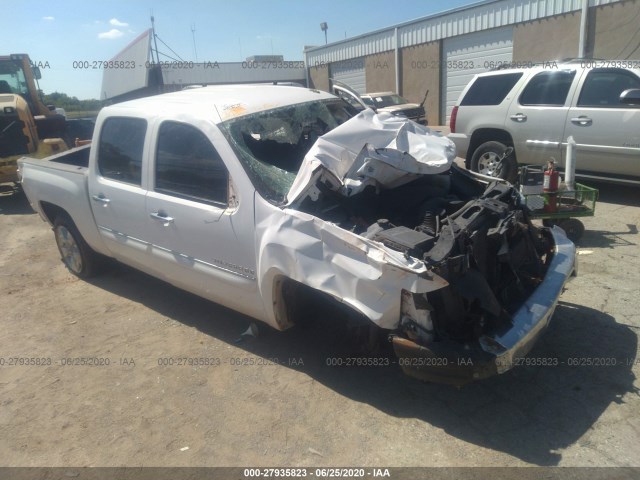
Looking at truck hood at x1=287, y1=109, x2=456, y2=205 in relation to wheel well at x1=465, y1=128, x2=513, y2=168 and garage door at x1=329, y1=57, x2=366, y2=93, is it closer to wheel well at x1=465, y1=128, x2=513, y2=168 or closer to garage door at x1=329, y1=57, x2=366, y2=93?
wheel well at x1=465, y1=128, x2=513, y2=168

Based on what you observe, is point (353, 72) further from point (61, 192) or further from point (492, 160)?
point (61, 192)

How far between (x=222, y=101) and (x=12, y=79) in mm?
10843

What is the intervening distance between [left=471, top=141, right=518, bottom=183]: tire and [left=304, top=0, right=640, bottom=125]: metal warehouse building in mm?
4182

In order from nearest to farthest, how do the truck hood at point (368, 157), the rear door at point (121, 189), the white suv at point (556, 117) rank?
the truck hood at point (368, 157) < the rear door at point (121, 189) < the white suv at point (556, 117)

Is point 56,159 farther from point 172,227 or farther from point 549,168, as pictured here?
point 549,168

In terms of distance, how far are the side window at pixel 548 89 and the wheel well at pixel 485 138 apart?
0.54m

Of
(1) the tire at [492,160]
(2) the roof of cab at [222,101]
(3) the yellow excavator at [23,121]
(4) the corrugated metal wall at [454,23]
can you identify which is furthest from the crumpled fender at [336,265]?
(4) the corrugated metal wall at [454,23]

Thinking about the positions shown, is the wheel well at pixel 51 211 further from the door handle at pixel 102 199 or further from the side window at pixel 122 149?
the side window at pixel 122 149

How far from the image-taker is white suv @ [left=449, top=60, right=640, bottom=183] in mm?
6598

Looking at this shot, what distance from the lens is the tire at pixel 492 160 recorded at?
295 inches

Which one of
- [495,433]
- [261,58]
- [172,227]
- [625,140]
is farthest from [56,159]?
[261,58]

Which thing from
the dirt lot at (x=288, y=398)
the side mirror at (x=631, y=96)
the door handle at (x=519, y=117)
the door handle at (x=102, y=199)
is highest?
the side mirror at (x=631, y=96)

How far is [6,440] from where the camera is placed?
125 inches

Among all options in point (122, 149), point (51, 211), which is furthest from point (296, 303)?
point (51, 211)
